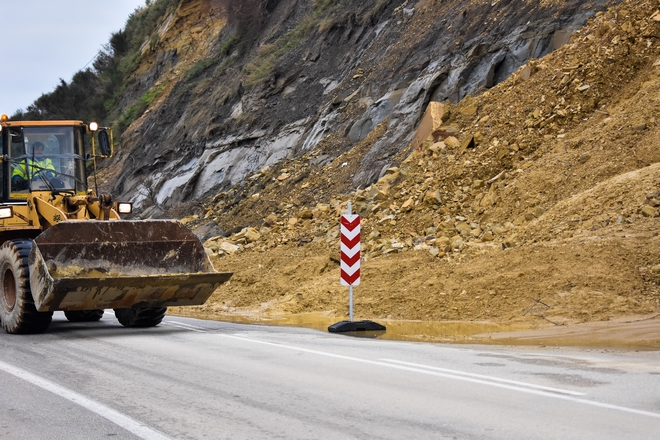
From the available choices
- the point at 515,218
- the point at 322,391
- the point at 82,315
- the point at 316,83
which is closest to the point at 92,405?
the point at 322,391

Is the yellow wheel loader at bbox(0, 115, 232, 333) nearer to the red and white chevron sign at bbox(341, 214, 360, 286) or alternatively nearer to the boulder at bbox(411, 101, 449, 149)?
the red and white chevron sign at bbox(341, 214, 360, 286)

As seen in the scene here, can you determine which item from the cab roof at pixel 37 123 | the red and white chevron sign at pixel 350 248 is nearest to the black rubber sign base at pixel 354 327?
the red and white chevron sign at pixel 350 248

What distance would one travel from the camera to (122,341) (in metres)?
10.5

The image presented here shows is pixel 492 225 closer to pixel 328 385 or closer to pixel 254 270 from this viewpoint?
pixel 254 270

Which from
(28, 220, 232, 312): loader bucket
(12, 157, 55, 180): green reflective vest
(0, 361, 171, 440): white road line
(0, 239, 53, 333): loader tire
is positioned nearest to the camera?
(0, 361, 171, 440): white road line

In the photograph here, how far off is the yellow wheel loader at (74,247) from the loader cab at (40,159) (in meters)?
0.02

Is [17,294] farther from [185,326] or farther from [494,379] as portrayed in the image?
[494,379]

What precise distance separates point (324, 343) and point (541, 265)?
4.57 metres

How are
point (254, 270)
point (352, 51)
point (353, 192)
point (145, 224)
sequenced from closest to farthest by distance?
point (145, 224)
point (254, 270)
point (353, 192)
point (352, 51)

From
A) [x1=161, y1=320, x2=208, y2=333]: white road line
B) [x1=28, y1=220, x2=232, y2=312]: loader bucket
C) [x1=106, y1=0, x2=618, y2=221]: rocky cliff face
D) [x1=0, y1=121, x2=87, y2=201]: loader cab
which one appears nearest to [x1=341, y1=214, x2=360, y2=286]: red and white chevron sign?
[x1=28, y1=220, x2=232, y2=312]: loader bucket

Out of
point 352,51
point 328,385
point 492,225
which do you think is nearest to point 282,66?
point 352,51

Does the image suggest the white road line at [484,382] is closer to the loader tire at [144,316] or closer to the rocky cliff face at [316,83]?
the loader tire at [144,316]

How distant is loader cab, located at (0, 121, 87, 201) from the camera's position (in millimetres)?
12641

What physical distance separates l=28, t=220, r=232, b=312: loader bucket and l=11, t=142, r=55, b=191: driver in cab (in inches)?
78.3
